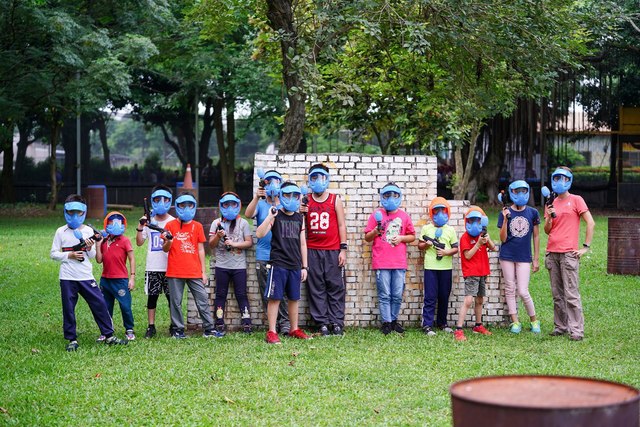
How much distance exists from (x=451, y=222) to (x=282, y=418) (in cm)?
510

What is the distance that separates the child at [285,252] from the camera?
10781mm

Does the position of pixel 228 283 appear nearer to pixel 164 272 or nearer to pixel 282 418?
pixel 164 272

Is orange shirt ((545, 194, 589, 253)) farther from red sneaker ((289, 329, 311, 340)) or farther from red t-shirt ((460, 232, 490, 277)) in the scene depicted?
red sneaker ((289, 329, 311, 340))

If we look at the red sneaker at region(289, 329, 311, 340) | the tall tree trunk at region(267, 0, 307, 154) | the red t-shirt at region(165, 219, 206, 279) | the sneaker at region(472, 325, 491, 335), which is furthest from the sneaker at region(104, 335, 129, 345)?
the tall tree trunk at region(267, 0, 307, 154)

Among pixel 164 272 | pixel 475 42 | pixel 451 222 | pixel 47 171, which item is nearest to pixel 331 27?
pixel 475 42

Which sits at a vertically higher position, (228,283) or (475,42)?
A: (475,42)

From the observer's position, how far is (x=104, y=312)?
10250mm

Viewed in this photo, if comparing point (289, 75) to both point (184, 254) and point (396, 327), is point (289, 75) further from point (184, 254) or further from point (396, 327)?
point (396, 327)

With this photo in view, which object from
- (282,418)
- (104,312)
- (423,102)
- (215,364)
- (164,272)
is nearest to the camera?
(282,418)

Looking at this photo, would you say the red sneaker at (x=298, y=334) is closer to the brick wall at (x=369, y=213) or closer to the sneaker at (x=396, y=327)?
the brick wall at (x=369, y=213)

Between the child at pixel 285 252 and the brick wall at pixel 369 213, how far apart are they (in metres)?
0.70

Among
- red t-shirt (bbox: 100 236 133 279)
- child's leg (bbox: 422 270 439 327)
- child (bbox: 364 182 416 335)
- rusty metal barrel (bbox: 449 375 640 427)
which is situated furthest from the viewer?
child's leg (bbox: 422 270 439 327)

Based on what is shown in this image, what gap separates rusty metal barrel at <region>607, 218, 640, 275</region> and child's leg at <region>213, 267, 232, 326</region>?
858 cm

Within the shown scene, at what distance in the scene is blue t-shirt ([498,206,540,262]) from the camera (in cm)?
1130
